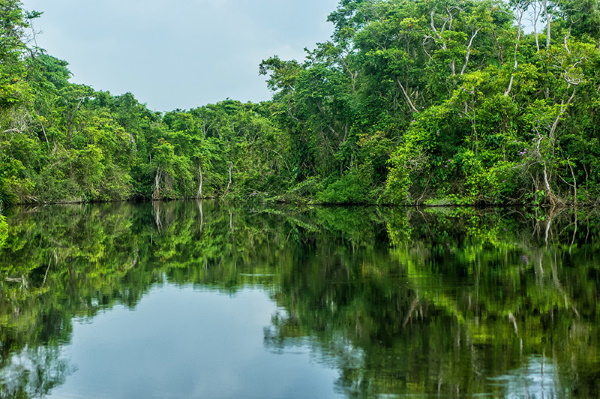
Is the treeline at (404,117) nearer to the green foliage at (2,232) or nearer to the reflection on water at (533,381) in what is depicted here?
the green foliage at (2,232)

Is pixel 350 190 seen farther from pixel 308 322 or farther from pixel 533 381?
pixel 533 381

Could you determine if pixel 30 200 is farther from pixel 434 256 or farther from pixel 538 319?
pixel 538 319

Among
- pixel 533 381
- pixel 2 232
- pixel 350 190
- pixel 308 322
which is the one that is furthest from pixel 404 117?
pixel 533 381

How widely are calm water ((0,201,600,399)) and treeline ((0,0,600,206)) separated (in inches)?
543

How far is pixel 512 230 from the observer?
50.7 ft

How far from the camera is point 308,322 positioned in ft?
20.3

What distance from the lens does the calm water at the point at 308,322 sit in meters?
4.38

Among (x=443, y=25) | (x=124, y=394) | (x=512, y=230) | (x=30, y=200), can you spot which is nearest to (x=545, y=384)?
(x=124, y=394)

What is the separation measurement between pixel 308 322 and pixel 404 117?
27.7 metres

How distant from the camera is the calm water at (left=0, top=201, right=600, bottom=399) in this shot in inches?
172

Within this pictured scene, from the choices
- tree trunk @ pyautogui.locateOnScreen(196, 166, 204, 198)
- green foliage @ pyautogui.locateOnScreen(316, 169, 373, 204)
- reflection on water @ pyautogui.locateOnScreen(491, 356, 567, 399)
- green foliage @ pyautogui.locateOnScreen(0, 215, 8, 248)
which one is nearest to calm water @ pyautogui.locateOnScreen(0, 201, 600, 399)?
reflection on water @ pyautogui.locateOnScreen(491, 356, 567, 399)

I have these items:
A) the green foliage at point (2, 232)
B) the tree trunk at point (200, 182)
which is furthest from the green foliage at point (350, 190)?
the tree trunk at point (200, 182)

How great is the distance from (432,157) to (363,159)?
6107mm

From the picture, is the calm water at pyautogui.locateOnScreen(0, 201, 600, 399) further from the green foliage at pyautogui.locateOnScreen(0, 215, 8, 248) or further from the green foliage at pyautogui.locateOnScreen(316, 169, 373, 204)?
the green foliage at pyautogui.locateOnScreen(316, 169, 373, 204)
